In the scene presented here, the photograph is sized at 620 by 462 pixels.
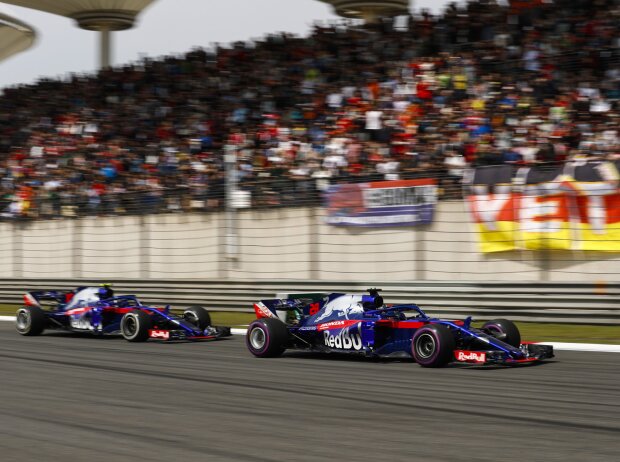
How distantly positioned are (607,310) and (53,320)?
26.4 feet

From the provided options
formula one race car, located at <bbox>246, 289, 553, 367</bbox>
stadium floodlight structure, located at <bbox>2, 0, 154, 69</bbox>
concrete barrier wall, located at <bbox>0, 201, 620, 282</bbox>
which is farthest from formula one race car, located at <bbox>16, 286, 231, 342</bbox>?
stadium floodlight structure, located at <bbox>2, 0, 154, 69</bbox>

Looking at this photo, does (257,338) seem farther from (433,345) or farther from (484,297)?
(484,297)

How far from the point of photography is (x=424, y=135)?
17.4m

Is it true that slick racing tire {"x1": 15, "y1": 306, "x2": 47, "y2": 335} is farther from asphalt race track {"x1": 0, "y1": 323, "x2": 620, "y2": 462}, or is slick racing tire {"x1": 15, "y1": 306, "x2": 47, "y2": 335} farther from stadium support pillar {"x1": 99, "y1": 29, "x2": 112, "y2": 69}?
stadium support pillar {"x1": 99, "y1": 29, "x2": 112, "y2": 69}

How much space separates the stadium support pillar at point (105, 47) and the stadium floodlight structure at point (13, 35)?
3.74m

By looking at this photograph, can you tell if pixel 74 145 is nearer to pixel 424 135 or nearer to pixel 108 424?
pixel 424 135

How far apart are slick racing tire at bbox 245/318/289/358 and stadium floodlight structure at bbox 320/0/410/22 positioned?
20596 mm

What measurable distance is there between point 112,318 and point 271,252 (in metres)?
4.59

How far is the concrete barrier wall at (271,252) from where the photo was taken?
14.9 metres

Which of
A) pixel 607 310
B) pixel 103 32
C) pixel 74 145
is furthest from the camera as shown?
pixel 103 32

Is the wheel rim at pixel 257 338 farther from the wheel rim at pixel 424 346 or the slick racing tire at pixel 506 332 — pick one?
the slick racing tire at pixel 506 332

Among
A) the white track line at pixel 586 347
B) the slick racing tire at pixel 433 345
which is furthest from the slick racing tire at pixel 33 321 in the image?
the white track line at pixel 586 347

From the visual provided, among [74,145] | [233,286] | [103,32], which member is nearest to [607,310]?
[233,286]

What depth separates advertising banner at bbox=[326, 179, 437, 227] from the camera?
621 inches
